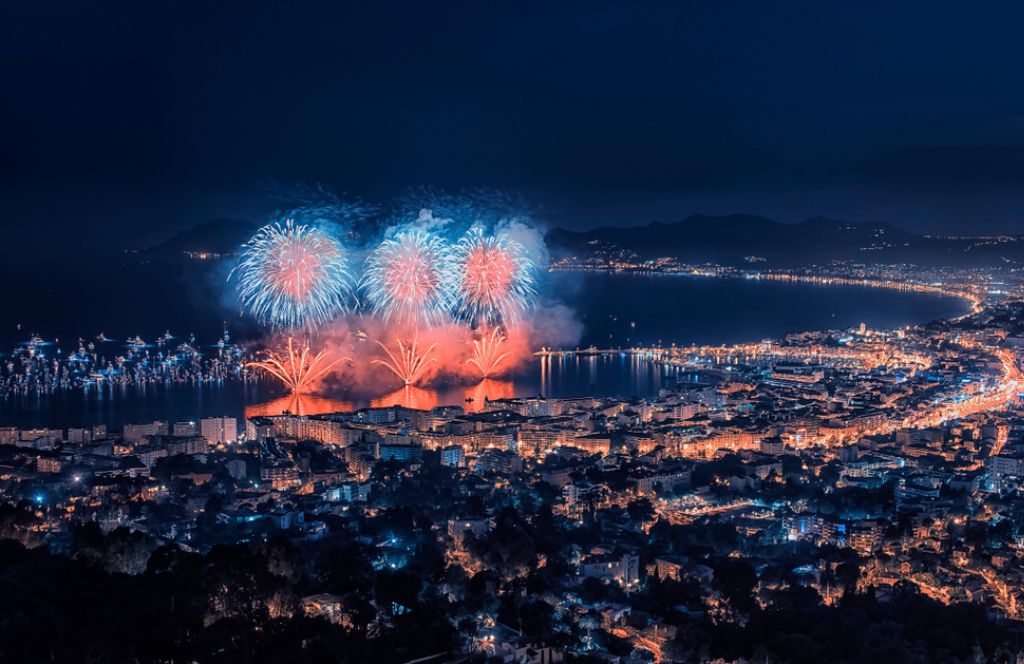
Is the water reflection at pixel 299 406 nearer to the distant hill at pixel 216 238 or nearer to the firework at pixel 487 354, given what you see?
the firework at pixel 487 354

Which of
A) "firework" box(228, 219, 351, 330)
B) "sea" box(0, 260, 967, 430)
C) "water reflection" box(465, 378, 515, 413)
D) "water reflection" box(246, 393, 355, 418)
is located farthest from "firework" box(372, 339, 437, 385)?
"firework" box(228, 219, 351, 330)

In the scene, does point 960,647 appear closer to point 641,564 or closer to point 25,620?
point 641,564

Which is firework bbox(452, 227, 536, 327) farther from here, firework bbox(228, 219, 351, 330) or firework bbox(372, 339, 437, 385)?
firework bbox(228, 219, 351, 330)

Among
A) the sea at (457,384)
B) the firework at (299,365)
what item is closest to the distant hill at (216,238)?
the sea at (457,384)

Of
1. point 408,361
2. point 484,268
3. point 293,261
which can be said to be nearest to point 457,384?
point 408,361

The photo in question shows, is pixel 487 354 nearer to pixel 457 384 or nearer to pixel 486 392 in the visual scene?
pixel 457 384

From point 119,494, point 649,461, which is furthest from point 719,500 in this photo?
point 119,494
